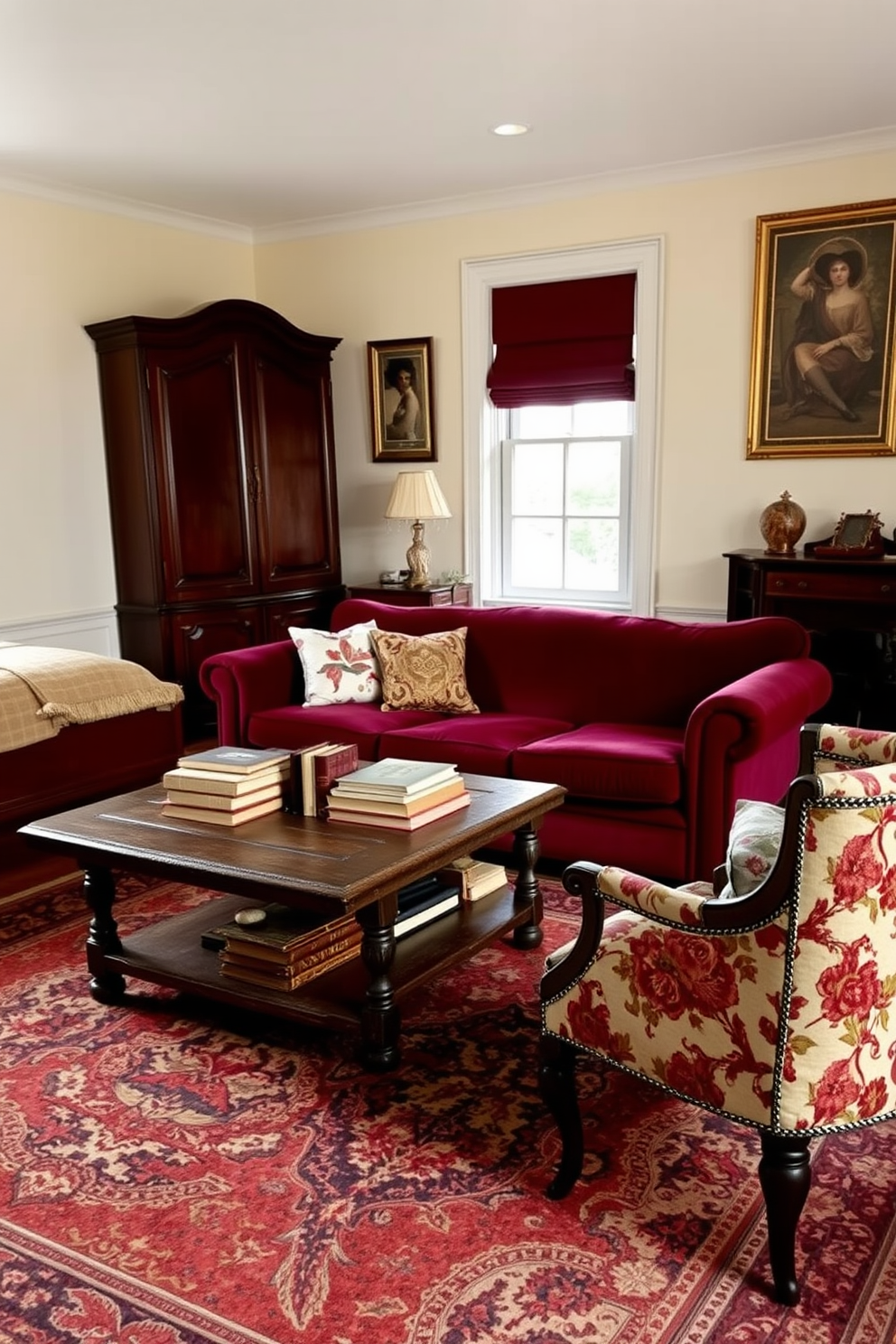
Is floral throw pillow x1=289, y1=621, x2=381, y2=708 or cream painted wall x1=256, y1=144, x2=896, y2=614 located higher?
cream painted wall x1=256, y1=144, x2=896, y2=614

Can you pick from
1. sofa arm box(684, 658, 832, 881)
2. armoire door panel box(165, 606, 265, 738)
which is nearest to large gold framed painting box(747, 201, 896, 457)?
sofa arm box(684, 658, 832, 881)

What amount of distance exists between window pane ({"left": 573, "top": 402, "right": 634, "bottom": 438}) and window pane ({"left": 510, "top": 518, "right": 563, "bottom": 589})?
1.65 ft

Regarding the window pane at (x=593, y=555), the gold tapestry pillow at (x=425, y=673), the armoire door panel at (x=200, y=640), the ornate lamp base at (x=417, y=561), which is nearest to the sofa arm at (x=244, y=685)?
the gold tapestry pillow at (x=425, y=673)

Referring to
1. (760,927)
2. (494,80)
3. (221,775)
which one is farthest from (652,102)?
(760,927)

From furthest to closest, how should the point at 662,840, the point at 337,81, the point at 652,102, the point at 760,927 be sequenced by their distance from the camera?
the point at 652,102 → the point at 337,81 → the point at 662,840 → the point at 760,927

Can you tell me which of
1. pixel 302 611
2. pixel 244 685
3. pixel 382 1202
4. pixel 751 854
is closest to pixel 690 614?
pixel 302 611

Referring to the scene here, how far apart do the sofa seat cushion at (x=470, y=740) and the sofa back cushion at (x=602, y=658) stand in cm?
21

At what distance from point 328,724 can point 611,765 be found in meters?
1.13

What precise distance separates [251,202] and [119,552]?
1918 millimetres

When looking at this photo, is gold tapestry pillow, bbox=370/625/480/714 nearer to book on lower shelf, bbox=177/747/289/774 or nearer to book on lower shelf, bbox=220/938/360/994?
book on lower shelf, bbox=177/747/289/774

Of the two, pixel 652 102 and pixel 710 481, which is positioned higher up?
pixel 652 102

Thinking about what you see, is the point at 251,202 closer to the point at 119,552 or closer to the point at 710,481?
the point at 119,552

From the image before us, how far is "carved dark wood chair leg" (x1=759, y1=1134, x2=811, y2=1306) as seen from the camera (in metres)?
1.68

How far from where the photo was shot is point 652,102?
4.08 m
